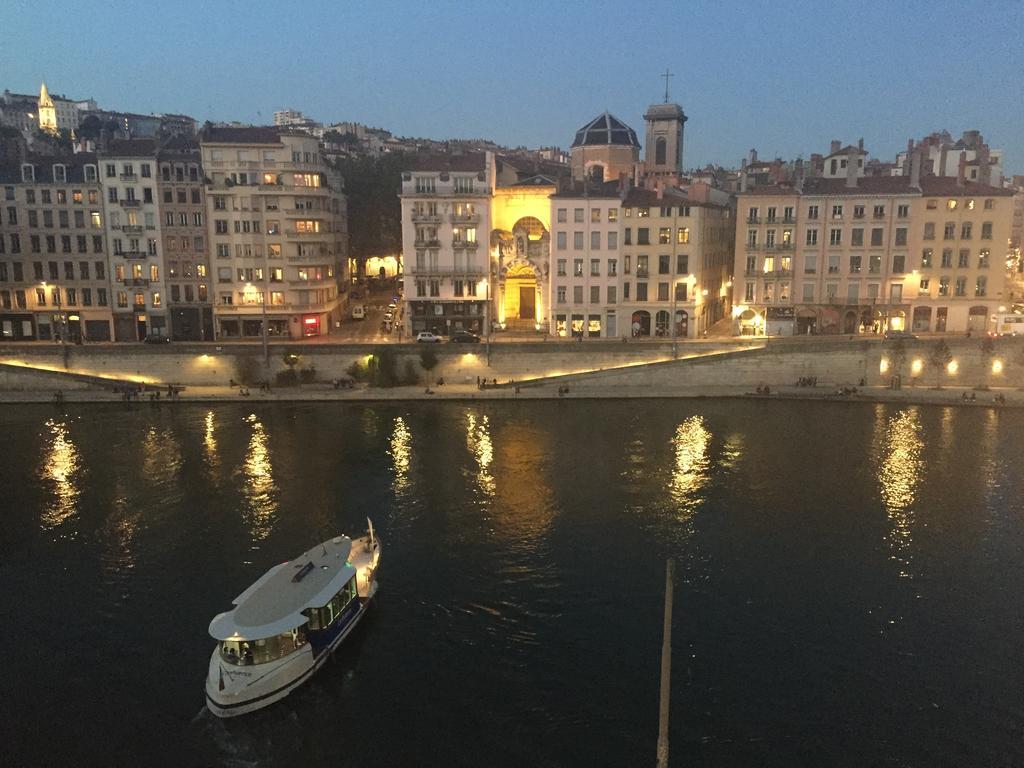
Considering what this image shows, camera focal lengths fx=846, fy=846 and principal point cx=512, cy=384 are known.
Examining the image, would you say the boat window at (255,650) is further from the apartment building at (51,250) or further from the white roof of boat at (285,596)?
the apartment building at (51,250)

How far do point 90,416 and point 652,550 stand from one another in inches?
1902

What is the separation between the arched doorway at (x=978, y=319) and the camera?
84.4m

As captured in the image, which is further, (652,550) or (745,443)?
(745,443)

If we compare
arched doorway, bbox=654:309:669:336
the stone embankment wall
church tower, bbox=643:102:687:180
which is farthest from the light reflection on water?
church tower, bbox=643:102:687:180

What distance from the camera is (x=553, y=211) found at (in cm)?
8494

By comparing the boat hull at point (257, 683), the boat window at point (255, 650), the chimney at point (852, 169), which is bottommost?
the boat hull at point (257, 683)

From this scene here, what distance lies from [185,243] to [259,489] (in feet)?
149

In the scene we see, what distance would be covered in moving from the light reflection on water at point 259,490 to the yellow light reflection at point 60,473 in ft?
30.0

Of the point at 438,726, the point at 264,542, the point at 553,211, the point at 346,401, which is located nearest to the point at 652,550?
the point at 438,726

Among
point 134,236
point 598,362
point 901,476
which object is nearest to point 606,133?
point 598,362

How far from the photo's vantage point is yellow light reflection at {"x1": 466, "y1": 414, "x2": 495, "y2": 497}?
48688mm

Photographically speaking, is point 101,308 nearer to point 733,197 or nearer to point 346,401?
point 346,401

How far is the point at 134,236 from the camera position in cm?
8475

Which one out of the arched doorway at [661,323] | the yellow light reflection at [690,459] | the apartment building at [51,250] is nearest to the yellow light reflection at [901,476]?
the yellow light reflection at [690,459]
